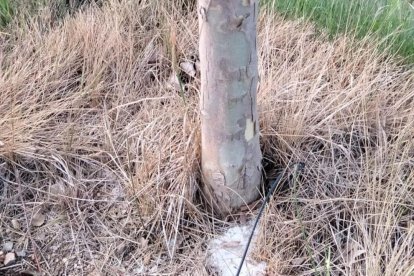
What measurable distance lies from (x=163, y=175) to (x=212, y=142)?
23cm

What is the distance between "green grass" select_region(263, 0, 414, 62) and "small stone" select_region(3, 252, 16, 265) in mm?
1411

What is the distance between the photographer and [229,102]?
1450mm

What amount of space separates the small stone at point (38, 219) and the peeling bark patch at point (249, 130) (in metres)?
0.72

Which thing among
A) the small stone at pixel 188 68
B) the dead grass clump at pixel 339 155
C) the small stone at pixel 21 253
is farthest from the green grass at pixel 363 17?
the small stone at pixel 21 253

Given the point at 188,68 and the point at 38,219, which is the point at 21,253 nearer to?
the point at 38,219

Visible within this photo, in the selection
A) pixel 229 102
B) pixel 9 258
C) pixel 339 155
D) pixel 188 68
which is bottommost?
pixel 9 258

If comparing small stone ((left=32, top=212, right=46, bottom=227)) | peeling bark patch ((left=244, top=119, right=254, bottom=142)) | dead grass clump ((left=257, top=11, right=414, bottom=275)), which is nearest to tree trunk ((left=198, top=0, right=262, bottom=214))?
peeling bark patch ((left=244, top=119, right=254, bottom=142))

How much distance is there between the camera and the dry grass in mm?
1578

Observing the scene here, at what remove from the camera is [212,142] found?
5.09 ft

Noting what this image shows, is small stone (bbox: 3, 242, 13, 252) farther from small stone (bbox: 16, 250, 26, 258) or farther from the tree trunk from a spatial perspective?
the tree trunk

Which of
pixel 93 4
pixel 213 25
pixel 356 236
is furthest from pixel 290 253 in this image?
pixel 93 4

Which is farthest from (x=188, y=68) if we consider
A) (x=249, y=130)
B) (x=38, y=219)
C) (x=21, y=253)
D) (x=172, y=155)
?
(x=21, y=253)

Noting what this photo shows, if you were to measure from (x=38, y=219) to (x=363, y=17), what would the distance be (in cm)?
157

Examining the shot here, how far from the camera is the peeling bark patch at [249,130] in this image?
1.53 meters
